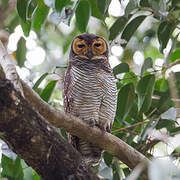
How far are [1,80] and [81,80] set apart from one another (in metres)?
1.45

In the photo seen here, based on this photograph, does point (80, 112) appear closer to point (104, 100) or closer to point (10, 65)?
point (104, 100)

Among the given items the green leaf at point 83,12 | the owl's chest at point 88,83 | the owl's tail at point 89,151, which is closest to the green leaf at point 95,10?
the green leaf at point 83,12

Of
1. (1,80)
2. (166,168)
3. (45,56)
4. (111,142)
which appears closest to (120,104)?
(111,142)

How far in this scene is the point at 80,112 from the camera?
314cm

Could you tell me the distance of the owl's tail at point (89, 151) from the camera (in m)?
3.22

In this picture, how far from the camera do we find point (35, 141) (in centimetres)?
190

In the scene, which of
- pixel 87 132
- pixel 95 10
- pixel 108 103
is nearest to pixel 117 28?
pixel 95 10

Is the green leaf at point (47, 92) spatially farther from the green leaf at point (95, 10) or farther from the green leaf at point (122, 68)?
the green leaf at point (95, 10)

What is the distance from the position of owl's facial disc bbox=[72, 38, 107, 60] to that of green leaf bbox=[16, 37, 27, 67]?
0.47 meters

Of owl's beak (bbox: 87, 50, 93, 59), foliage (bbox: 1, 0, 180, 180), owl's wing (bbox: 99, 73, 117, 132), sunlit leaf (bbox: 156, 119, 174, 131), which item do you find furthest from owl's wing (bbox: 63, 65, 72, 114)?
sunlit leaf (bbox: 156, 119, 174, 131)

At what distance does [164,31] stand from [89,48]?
2.99 feet

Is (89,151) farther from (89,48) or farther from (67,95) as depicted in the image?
(89,48)

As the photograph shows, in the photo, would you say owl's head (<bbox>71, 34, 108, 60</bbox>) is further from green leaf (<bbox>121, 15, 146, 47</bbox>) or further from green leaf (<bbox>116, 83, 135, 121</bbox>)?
green leaf (<bbox>116, 83, 135, 121</bbox>)

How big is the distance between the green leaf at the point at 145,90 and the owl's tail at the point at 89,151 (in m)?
0.72
